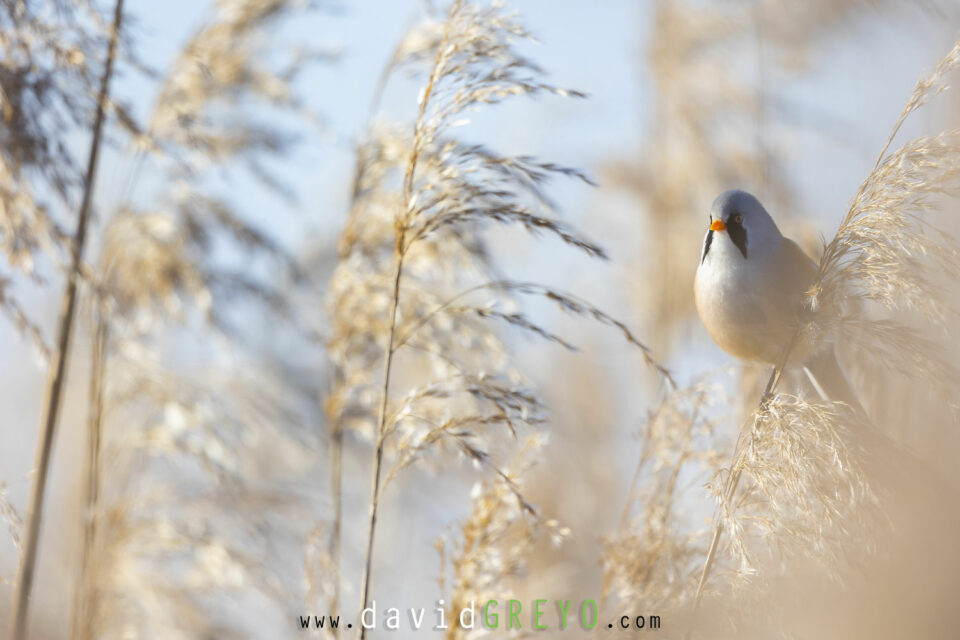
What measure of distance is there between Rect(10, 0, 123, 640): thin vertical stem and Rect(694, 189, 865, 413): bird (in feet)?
3.86

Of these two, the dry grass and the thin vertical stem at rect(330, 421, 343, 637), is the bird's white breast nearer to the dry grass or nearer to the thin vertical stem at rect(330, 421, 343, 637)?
the dry grass

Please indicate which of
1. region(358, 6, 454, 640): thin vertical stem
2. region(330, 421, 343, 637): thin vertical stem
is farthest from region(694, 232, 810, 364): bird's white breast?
region(330, 421, 343, 637): thin vertical stem

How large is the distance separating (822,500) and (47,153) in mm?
1555

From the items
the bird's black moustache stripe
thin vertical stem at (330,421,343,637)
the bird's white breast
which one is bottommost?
thin vertical stem at (330,421,343,637)

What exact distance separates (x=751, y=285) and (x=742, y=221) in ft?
0.37

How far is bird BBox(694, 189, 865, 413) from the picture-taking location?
1474mm

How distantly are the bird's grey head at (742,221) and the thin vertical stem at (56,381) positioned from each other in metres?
1.19

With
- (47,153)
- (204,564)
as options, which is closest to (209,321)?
(204,564)

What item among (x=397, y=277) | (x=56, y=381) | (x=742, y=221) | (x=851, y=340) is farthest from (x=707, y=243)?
(x=56, y=381)

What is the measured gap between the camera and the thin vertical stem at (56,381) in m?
1.56

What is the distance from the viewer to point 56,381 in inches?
67.0

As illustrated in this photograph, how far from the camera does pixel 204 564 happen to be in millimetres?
2439

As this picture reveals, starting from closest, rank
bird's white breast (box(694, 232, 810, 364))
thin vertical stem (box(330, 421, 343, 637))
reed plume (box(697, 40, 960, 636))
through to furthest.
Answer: reed plume (box(697, 40, 960, 636)) → bird's white breast (box(694, 232, 810, 364)) → thin vertical stem (box(330, 421, 343, 637))

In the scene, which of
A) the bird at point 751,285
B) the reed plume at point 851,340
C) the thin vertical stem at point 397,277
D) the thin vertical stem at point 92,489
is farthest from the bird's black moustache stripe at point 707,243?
the thin vertical stem at point 92,489
